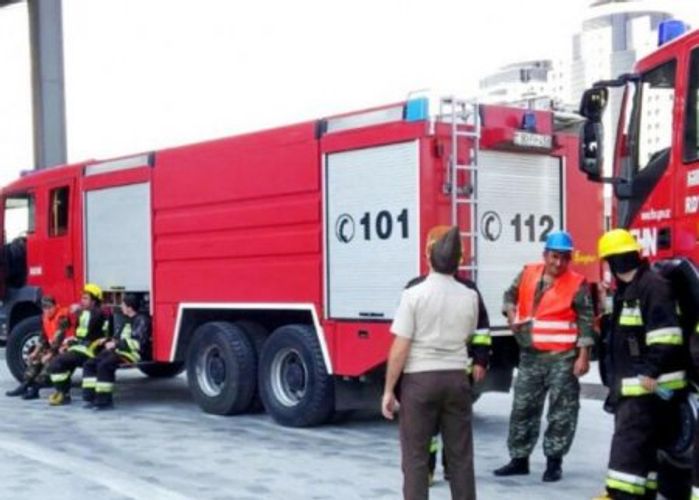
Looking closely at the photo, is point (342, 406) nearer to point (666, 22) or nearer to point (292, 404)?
point (292, 404)

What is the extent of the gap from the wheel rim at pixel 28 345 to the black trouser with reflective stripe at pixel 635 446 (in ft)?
28.5

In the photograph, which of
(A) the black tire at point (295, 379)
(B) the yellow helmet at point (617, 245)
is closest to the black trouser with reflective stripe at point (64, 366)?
(A) the black tire at point (295, 379)

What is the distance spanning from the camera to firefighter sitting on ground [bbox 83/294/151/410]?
10570 millimetres

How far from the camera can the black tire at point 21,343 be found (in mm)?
12625

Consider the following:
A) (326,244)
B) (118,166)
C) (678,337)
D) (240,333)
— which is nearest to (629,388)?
(678,337)

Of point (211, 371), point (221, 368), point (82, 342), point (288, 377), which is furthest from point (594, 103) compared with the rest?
point (82, 342)

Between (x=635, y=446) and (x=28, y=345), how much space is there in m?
9.01

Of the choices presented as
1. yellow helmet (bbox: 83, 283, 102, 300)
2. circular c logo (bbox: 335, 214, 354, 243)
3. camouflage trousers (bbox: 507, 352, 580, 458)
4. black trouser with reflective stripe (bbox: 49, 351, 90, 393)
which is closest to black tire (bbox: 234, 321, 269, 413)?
circular c logo (bbox: 335, 214, 354, 243)

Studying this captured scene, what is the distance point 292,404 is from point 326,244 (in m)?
1.51

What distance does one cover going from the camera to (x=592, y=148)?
20.6 ft

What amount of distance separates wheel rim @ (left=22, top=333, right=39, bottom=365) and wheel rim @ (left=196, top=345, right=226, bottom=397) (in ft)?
10.6

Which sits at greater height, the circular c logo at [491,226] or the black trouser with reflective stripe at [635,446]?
the circular c logo at [491,226]

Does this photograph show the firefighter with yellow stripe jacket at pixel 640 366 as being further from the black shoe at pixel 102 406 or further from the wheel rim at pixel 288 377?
the black shoe at pixel 102 406

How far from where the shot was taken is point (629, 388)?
18.2ft
